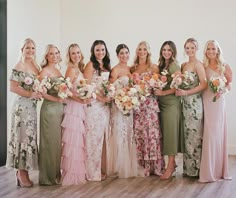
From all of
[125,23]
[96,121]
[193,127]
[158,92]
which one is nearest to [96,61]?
[96,121]

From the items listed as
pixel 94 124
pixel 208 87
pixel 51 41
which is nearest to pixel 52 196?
pixel 94 124

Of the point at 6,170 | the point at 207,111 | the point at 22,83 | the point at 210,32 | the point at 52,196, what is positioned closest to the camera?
the point at 52,196

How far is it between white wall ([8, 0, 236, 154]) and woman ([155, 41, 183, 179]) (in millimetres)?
1855

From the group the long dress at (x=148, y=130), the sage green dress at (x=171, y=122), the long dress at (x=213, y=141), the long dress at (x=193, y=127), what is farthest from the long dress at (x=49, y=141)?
the long dress at (x=213, y=141)

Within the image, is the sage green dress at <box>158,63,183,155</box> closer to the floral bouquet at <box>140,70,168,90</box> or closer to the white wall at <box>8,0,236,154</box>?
the floral bouquet at <box>140,70,168,90</box>

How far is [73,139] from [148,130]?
3.29 feet

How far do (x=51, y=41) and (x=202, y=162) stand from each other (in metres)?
3.86

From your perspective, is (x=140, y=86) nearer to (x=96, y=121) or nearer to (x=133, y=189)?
(x=96, y=121)

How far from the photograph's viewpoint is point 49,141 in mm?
4566

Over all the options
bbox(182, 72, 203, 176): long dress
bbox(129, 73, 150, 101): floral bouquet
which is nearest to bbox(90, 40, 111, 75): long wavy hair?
bbox(129, 73, 150, 101): floral bouquet

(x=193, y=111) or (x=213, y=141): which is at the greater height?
(x=193, y=111)

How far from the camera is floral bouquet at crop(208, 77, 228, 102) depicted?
15.2 ft

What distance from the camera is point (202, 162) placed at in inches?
189

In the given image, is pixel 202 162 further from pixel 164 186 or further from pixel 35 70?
pixel 35 70
